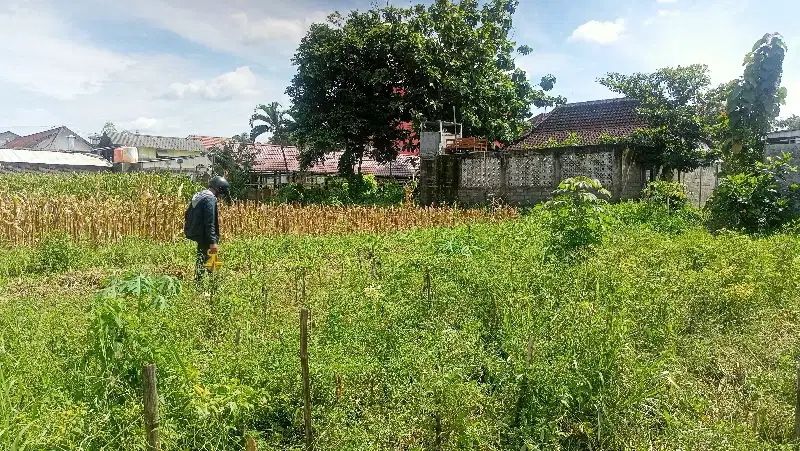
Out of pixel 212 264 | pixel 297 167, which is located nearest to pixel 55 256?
pixel 212 264

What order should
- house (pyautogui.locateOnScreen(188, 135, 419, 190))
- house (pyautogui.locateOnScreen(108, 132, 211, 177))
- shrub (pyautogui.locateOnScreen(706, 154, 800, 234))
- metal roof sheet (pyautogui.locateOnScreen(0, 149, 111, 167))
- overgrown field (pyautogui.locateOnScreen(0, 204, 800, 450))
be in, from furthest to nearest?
1. house (pyautogui.locateOnScreen(108, 132, 211, 177))
2. metal roof sheet (pyautogui.locateOnScreen(0, 149, 111, 167))
3. house (pyautogui.locateOnScreen(188, 135, 419, 190))
4. shrub (pyautogui.locateOnScreen(706, 154, 800, 234))
5. overgrown field (pyautogui.locateOnScreen(0, 204, 800, 450))

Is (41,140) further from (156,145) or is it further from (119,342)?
(119,342)

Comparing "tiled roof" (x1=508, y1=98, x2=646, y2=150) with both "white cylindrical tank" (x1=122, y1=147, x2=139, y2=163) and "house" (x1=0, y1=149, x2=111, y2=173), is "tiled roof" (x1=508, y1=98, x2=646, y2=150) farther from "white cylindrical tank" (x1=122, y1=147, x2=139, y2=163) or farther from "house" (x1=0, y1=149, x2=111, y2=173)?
"house" (x1=0, y1=149, x2=111, y2=173)

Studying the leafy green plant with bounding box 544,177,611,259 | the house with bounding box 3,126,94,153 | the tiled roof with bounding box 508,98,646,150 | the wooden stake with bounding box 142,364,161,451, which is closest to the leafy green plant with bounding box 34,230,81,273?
the wooden stake with bounding box 142,364,161,451

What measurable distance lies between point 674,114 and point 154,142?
4507 centimetres

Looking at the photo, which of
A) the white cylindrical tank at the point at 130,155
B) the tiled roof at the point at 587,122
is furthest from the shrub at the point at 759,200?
the white cylindrical tank at the point at 130,155

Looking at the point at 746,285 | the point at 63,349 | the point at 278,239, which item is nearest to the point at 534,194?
the point at 278,239

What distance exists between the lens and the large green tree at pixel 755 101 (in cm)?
1463

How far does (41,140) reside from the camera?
4856 cm

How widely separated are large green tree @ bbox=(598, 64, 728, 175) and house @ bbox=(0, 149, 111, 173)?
113 feet

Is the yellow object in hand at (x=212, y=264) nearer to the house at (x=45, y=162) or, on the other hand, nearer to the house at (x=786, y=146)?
the house at (x=786, y=146)

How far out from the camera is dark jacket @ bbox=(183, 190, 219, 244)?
674 centimetres

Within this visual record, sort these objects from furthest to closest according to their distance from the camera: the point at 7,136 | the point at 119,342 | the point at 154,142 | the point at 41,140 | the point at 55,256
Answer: the point at 7,136
the point at 154,142
the point at 41,140
the point at 55,256
the point at 119,342

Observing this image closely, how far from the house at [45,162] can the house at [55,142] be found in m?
8.75
